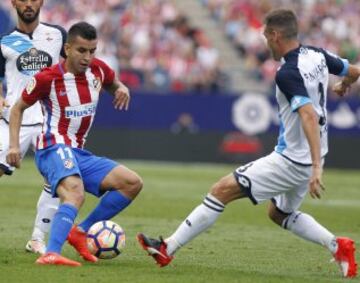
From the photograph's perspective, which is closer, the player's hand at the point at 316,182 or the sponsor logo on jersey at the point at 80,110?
the player's hand at the point at 316,182

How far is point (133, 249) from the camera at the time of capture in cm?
1037

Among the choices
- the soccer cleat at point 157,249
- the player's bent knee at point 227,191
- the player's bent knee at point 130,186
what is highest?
the player's bent knee at point 227,191

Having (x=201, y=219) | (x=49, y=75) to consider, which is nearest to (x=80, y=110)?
(x=49, y=75)

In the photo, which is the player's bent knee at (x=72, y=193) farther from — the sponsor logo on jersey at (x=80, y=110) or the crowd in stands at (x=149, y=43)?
the crowd in stands at (x=149, y=43)

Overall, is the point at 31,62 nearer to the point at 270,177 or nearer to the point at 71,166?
the point at 71,166

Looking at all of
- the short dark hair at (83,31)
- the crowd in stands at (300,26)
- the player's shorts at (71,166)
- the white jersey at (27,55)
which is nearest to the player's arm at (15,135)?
the player's shorts at (71,166)

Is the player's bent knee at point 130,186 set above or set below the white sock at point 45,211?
above

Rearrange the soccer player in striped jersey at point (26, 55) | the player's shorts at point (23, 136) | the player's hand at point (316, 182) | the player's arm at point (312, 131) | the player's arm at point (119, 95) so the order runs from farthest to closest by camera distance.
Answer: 1. the soccer player in striped jersey at point (26, 55)
2. the player's shorts at point (23, 136)
3. the player's arm at point (119, 95)
4. the player's arm at point (312, 131)
5. the player's hand at point (316, 182)

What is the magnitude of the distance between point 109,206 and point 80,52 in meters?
1.40

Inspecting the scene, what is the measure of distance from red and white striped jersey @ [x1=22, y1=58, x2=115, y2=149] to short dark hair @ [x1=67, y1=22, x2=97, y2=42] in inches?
15.7

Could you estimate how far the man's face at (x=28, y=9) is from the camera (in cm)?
1021

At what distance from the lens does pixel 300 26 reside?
97.0ft

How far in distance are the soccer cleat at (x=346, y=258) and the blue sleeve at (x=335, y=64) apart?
1503mm

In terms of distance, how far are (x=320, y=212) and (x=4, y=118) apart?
644cm
